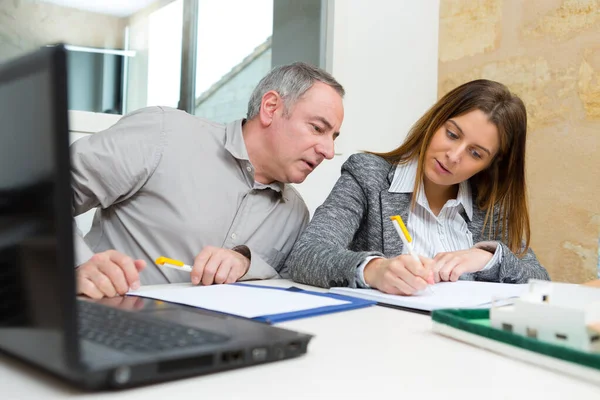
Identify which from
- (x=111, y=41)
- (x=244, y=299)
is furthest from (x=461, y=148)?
(x=111, y=41)

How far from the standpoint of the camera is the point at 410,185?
1.65 m

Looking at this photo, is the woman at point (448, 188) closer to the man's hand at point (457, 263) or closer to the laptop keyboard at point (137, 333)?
the man's hand at point (457, 263)

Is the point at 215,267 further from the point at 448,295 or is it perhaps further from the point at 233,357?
the point at 233,357

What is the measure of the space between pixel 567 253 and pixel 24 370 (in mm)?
2210

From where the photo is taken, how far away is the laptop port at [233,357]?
0.50 meters

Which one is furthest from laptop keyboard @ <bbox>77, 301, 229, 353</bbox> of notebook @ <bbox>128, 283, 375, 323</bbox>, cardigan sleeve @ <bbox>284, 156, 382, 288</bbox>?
cardigan sleeve @ <bbox>284, 156, 382, 288</bbox>

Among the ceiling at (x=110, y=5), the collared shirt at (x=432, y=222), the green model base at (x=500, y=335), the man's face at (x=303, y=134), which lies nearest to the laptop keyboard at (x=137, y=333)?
the green model base at (x=500, y=335)

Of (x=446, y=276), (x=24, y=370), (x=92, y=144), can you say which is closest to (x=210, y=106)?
(x=92, y=144)

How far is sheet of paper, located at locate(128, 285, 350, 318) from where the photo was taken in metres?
0.78

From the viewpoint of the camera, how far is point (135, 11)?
2105 millimetres

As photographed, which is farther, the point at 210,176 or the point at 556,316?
the point at 210,176

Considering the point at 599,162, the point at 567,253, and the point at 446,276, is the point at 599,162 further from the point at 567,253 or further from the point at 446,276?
the point at 446,276

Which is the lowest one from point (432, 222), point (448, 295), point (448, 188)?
point (448, 295)

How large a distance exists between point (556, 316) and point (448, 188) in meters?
1.25
